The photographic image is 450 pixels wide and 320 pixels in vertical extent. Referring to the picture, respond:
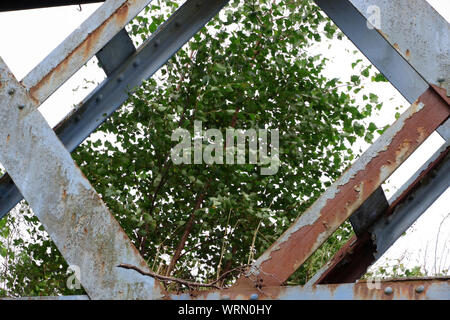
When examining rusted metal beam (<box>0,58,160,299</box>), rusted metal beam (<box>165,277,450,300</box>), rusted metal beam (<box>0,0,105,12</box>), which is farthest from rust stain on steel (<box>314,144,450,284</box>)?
rusted metal beam (<box>0,0,105,12</box>)

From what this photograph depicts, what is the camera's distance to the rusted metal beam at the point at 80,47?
2135mm

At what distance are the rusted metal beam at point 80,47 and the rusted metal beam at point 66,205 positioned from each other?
0.32 feet

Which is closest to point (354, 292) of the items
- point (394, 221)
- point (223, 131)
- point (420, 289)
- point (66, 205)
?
point (420, 289)

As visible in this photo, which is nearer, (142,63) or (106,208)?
(106,208)

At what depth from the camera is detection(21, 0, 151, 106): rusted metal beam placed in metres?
2.13

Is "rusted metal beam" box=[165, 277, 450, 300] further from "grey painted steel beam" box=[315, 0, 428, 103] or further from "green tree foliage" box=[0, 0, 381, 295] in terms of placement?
"green tree foliage" box=[0, 0, 381, 295]

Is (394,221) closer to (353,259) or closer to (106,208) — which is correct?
(353,259)

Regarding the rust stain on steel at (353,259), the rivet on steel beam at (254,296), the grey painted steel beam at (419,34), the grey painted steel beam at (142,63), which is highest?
the grey painted steel beam at (142,63)

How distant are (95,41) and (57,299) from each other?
3.02 feet

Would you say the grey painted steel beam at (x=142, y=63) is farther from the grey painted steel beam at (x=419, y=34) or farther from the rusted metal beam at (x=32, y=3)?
the grey painted steel beam at (x=419, y=34)

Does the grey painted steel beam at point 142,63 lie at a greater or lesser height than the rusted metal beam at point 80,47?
greater

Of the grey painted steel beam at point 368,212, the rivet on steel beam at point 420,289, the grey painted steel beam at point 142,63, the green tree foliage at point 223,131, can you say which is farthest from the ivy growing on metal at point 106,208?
the green tree foliage at point 223,131

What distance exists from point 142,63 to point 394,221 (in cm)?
154

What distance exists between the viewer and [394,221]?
117 inches
